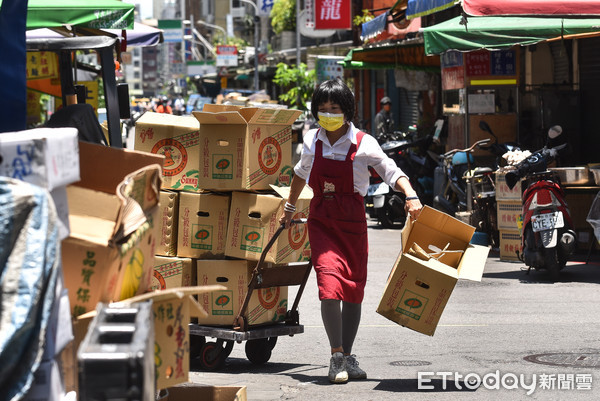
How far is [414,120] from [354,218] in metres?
21.0

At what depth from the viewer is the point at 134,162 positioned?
419cm

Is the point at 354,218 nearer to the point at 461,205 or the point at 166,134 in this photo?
the point at 166,134

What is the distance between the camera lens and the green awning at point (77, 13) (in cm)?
916

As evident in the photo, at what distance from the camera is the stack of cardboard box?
23.5ft

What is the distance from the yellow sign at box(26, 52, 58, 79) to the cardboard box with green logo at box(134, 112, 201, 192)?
7.25m

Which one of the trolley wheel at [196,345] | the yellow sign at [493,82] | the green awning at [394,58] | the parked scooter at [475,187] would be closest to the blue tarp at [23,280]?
the trolley wheel at [196,345]

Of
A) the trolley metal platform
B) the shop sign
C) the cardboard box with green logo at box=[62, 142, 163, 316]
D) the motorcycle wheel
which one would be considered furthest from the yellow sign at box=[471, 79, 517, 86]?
the shop sign

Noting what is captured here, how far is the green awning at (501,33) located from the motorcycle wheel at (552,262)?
2772 mm

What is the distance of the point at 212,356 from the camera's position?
7.25 m

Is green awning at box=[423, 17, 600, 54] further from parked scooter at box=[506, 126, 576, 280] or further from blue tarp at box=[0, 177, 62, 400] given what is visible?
blue tarp at box=[0, 177, 62, 400]

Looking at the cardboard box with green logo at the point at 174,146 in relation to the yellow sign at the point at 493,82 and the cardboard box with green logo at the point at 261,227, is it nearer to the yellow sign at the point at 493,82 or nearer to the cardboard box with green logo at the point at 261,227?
the cardboard box with green logo at the point at 261,227

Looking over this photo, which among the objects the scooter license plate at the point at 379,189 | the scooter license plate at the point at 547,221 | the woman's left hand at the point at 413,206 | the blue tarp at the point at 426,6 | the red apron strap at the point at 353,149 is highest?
the blue tarp at the point at 426,6

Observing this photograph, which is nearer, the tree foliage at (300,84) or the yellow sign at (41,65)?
the yellow sign at (41,65)

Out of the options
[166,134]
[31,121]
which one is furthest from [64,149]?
[31,121]
